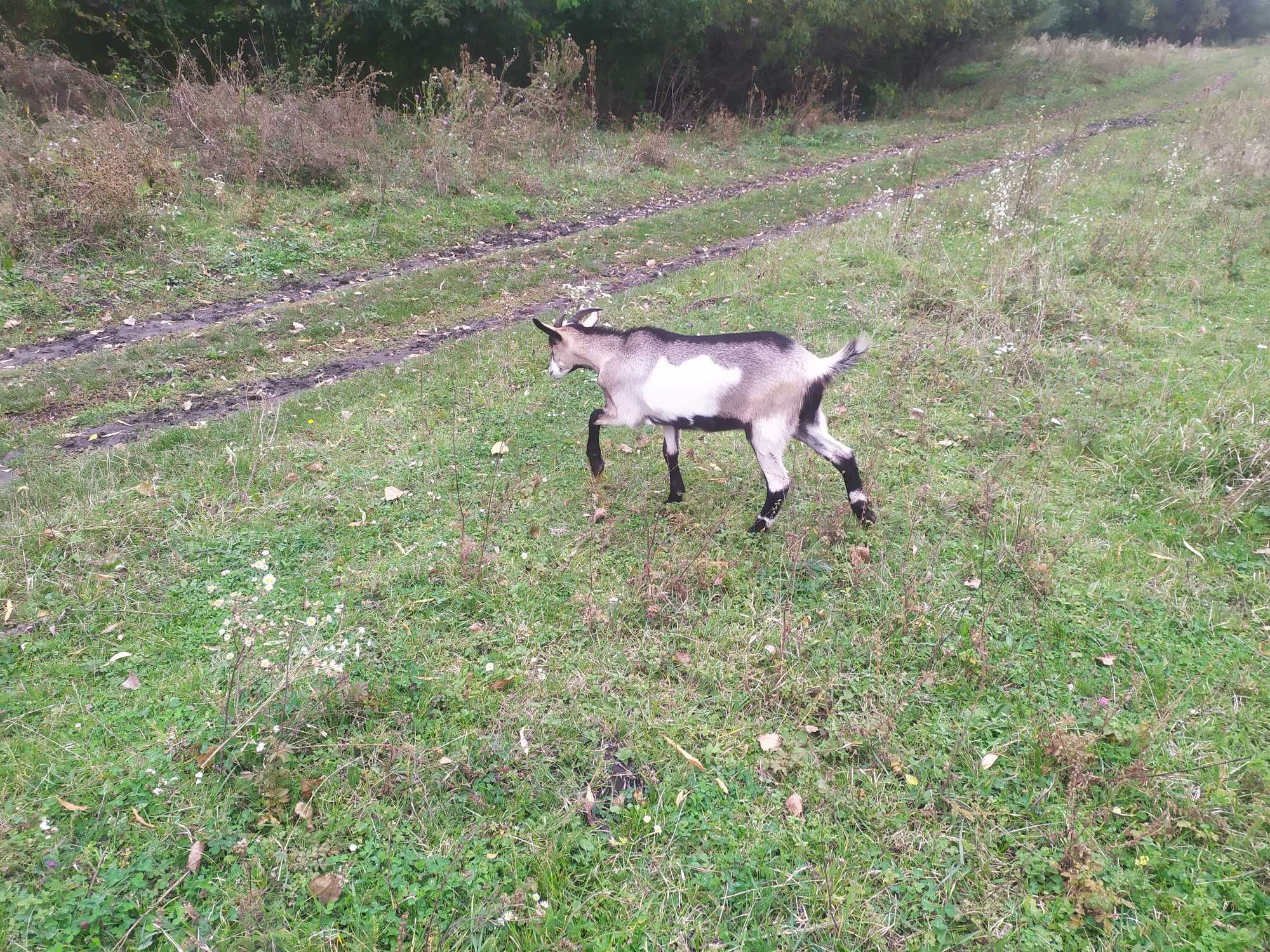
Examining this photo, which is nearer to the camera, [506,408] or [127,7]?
[506,408]

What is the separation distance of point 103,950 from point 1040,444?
6420 millimetres

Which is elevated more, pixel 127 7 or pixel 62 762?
pixel 127 7

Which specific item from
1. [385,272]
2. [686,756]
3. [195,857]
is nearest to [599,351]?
[686,756]

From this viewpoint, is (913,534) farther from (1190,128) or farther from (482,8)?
(1190,128)

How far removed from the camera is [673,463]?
5.21m

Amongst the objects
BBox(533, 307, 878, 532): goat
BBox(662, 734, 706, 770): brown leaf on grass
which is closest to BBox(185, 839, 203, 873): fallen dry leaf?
BBox(662, 734, 706, 770): brown leaf on grass

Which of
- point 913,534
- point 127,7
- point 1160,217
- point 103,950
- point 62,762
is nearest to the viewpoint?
point 103,950

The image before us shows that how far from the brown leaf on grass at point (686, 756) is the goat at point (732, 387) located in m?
1.82

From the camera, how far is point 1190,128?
1559 centimetres

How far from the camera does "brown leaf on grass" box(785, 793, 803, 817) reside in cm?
328

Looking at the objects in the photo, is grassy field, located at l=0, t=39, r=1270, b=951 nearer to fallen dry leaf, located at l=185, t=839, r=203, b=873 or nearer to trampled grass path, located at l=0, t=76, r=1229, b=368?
fallen dry leaf, located at l=185, t=839, r=203, b=873

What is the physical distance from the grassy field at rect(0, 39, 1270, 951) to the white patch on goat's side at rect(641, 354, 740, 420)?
2.86ft

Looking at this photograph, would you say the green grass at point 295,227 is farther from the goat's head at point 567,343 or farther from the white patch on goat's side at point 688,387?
the white patch on goat's side at point 688,387

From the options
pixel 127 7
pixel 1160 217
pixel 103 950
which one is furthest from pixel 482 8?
pixel 103 950
